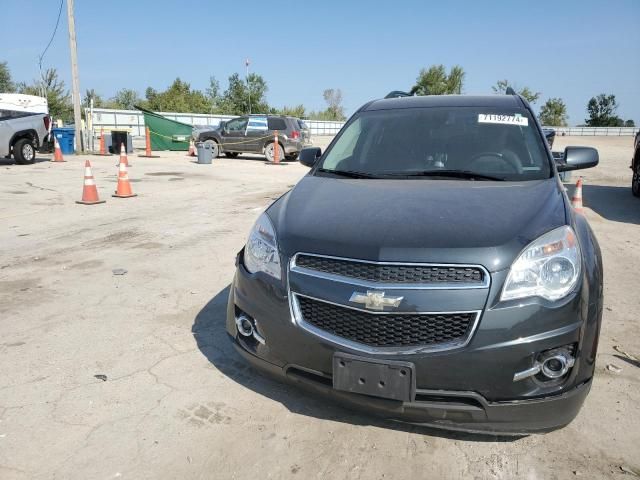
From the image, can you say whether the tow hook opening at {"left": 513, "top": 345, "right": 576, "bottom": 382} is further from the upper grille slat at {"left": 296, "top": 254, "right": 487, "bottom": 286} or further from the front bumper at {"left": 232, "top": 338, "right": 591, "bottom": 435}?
the upper grille slat at {"left": 296, "top": 254, "right": 487, "bottom": 286}

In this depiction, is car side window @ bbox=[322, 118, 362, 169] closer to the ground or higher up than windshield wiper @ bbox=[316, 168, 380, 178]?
higher up

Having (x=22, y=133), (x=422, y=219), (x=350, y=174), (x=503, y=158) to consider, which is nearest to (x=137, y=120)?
(x=22, y=133)

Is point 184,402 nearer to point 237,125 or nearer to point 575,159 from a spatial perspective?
point 575,159

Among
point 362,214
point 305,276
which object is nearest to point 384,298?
point 305,276

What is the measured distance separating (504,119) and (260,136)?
16409mm

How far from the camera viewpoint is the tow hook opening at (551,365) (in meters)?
2.05

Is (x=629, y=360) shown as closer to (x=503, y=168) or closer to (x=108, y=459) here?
(x=503, y=168)

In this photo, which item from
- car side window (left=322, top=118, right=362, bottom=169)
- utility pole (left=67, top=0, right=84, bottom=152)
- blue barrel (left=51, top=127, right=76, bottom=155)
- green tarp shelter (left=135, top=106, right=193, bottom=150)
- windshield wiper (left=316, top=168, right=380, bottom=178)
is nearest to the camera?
windshield wiper (left=316, top=168, right=380, bottom=178)

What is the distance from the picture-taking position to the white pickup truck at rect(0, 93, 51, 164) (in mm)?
15281

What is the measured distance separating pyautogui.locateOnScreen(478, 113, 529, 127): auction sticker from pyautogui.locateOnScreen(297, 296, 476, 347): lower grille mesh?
1.99m

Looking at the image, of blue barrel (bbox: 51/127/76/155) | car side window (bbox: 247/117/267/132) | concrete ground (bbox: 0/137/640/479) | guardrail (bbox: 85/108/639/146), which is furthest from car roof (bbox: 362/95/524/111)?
blue barrel (bbox: 51/127/76/155)

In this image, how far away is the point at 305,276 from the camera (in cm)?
230

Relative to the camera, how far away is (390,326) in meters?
2.12

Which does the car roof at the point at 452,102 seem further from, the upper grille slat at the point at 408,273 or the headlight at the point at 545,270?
the upper grille slat at the point at 408,273
